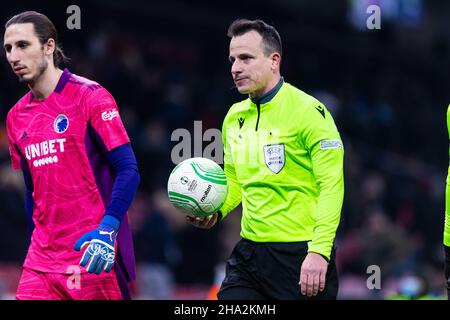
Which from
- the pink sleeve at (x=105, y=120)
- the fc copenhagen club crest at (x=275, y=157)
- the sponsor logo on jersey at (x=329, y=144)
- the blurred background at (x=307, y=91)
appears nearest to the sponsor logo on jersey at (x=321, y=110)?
the sponsor logo on jersey at (x=329, y=144)

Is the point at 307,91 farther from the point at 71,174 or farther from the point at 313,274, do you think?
the point at 313,274

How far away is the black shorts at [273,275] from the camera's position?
7.00 meters

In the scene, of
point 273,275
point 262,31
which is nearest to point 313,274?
point 273,275

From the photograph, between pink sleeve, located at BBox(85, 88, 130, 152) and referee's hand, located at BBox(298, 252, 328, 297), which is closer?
referee's hand, located at BBox(298, 252, 328, 297)

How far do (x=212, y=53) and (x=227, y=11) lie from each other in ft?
3.27

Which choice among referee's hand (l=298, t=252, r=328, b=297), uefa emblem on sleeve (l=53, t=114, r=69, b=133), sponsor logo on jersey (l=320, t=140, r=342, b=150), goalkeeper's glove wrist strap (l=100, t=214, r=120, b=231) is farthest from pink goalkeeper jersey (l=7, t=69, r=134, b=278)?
sponsor logo on jersey (l=320, t=140, r=342, b=150)

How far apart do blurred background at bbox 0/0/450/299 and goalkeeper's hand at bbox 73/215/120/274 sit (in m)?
5.12

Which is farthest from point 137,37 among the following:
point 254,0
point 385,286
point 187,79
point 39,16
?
point 39,16

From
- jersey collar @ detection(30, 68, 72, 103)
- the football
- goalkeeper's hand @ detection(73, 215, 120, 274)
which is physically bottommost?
goalkeeper's hand @ detection(73, 215, 120, 274)

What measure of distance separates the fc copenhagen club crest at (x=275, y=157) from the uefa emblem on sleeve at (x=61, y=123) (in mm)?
1283

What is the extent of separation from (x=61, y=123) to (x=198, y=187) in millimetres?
949

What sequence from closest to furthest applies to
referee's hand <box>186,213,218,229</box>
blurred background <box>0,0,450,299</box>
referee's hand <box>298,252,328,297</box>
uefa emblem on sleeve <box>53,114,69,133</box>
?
referee's hand <box>298,252,328,297</box> < uefa emblem on sleeve <box>53,114,69,133</box> < referee's hand <box>186,213,218,229</box> < blurred background <box>0,0,450,299</box>

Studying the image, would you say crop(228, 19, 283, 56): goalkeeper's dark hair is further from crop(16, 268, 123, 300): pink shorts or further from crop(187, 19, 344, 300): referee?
crop(16, 268, 123, 300): pink shorts

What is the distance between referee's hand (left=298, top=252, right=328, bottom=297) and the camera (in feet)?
21.5
